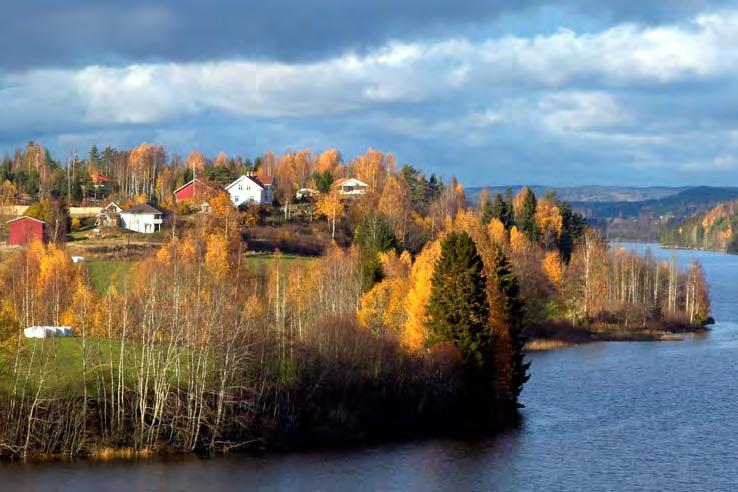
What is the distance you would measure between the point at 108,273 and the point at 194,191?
35.5 m

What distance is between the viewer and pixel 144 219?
96375mm

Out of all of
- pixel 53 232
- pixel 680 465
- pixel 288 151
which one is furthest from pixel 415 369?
pixel 288 151

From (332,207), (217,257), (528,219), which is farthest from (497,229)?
(217,257)

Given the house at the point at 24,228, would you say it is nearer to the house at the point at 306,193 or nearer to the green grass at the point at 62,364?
the house at the point at 306,193

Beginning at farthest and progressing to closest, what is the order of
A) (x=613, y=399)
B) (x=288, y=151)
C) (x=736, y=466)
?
(x=288, y=151) → (x=613, y=399) → (x=736, y=466)

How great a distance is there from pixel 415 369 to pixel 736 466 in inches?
537

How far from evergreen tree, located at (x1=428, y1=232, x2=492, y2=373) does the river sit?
4157 millimetres

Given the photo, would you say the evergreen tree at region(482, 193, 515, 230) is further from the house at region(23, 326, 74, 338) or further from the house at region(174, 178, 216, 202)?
the house at region(23, 326, 74, 338)

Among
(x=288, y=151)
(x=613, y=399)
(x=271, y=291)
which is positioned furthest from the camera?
(x=288, y=151)

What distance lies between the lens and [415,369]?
43.5 metres

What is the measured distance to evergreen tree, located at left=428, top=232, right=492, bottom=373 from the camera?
4544 cm

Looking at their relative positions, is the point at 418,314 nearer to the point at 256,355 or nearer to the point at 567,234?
the point at 256,355

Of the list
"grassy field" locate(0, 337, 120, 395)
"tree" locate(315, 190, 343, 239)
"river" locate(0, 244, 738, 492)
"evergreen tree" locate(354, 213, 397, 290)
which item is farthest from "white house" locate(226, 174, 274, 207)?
"grassy field" locate(0, 337, 120, 395)

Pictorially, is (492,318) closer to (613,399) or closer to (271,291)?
(613,399)
